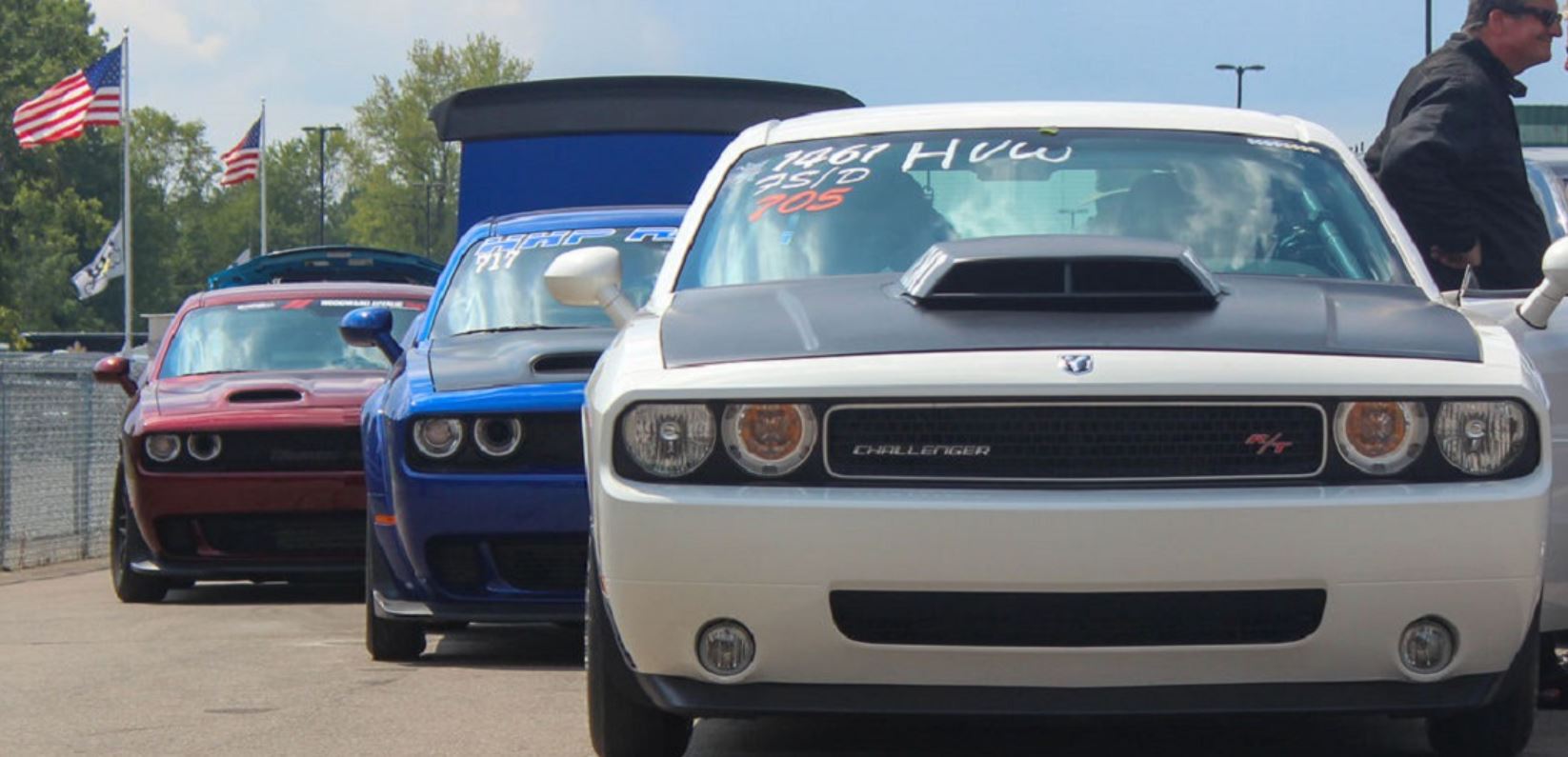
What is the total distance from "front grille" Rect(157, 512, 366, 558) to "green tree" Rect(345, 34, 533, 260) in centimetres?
9922

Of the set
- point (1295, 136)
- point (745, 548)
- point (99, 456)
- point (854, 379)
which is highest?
point (1295, 136)

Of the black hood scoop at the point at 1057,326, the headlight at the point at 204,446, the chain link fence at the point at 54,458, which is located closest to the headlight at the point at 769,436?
the black hood scoop at the point at 1057,326

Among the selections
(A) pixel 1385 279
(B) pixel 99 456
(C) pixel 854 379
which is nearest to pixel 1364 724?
(A) pixel 1385 279

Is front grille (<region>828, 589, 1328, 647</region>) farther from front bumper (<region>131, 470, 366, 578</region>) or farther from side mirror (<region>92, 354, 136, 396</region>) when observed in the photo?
side mirror (<region>92, 354, 136, 396</region>)

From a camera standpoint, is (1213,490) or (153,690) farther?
(153,690)

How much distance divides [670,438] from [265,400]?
255 inches

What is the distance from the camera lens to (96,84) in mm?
47094

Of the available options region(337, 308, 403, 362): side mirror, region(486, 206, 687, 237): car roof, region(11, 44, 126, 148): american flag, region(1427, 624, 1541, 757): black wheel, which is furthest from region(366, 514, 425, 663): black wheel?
region(11, 44, 126, 148): american flag

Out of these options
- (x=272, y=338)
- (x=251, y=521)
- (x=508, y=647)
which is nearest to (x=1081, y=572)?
(x=508, y=647)

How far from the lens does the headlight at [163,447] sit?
10.7m

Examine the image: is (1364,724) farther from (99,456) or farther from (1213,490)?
(99,456)

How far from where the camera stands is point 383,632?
26.6 feet

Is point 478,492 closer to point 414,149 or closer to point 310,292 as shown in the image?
point 310,292

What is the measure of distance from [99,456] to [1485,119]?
31.2ft
